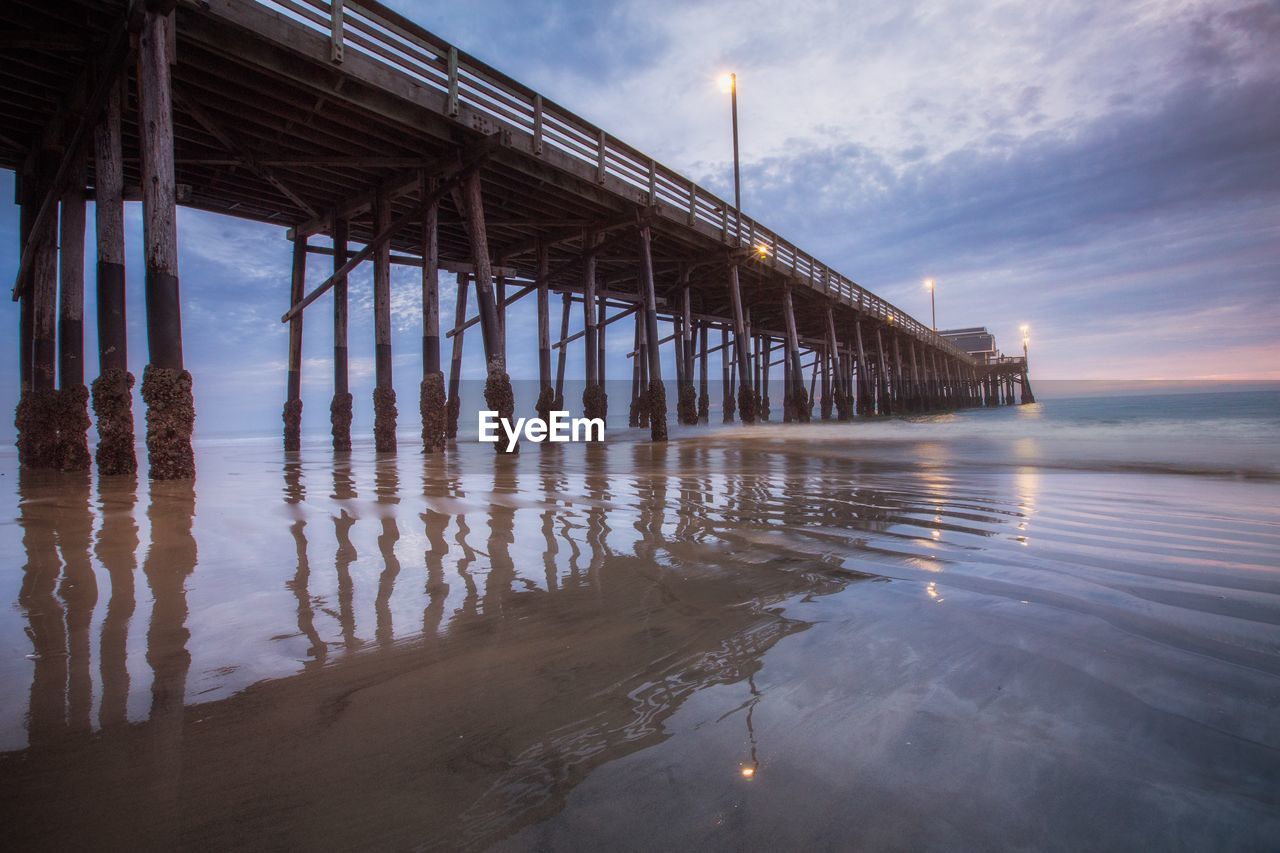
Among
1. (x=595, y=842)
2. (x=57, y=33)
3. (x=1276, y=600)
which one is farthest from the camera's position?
(x=57, y=33)

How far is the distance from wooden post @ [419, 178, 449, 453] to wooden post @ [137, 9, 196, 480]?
12.8ft

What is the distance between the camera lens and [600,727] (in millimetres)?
1052

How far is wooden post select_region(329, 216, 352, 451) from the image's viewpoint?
37.4ft

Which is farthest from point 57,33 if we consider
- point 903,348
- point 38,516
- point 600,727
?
point 903,348

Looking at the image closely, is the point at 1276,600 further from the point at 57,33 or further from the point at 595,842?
the point at 57,33

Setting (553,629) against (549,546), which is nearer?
(553,629)

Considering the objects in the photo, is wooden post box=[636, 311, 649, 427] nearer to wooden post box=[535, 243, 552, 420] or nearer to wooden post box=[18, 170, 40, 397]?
wooden post box=[535, 243, 552, 420]

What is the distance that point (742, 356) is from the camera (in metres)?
16.7

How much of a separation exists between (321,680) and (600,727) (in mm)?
692

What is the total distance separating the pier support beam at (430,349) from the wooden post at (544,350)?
3268 mm

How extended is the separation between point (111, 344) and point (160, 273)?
1.57 m

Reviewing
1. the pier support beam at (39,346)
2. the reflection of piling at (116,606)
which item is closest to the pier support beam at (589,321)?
the pier support beam at (39,346)

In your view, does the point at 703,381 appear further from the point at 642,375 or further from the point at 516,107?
the point at 516,107

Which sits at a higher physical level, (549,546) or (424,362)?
(424,362)
